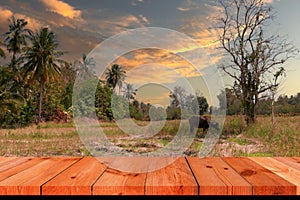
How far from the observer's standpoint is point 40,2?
734 cm

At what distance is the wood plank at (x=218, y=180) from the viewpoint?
102cm

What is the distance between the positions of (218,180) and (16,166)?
0.84 metres

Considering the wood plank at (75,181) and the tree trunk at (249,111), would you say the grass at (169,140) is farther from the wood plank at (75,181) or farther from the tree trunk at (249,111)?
the wood plank at (75,181)

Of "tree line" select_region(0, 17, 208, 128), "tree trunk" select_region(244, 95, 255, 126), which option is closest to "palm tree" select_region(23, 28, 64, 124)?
"tree line" select_region(0, 17, 208, 128)

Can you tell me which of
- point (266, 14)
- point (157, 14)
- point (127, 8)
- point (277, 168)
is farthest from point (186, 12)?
point (277, 168)

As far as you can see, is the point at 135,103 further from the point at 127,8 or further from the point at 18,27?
the point at 18,27

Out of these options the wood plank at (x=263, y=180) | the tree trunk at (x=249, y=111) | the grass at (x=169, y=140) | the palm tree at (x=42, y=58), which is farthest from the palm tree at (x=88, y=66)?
the palm tree at (x=42, y=58)

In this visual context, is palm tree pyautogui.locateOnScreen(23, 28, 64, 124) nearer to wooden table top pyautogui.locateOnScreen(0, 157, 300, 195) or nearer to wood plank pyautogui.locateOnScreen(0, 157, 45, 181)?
wood plank pyautogui.locateOnScreen(0, 157, 45, 181)

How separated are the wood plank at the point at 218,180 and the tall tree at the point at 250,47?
6.20 m

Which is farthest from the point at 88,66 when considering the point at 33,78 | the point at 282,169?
the point at 33,78

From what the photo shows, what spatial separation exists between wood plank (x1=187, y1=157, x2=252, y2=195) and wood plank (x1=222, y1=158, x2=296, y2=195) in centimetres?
3

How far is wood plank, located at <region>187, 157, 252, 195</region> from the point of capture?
1.02 meters

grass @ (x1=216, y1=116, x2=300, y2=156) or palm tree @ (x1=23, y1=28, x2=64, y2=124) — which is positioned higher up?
palm tree @ (x1=23, y1=28, x2=64, y2=124)

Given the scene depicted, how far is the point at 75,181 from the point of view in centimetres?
108
